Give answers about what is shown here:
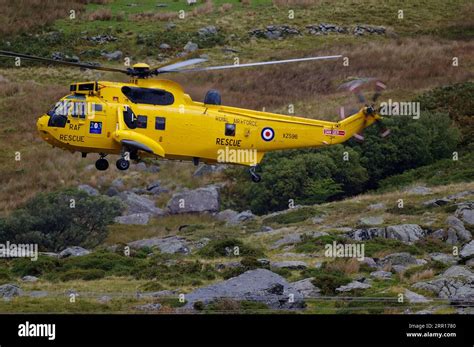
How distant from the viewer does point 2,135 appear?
6244 centimetres

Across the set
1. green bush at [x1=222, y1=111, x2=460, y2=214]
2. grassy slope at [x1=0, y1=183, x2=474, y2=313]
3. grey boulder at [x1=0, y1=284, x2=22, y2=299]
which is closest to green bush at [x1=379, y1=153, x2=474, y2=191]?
green bush at [x1=222, y1=111, x2=460, y2=214]

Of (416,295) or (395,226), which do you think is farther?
(395,226)

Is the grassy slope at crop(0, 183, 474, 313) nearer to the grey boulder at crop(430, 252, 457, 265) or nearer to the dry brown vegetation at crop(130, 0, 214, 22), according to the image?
the grey boulder at crop(430, 252, 457, 265)

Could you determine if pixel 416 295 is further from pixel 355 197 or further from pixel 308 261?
pixel 355 197

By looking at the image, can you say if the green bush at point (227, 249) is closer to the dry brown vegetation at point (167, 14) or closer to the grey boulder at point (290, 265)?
the grey boulder at point (290, 265)

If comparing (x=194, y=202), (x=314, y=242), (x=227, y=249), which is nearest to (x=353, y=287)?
(x=314, y=242)

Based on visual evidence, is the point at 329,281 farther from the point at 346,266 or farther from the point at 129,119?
the point at 129,119

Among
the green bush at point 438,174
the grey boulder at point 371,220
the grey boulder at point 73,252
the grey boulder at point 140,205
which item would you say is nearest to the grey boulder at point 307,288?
the grey boulder at point 371,220

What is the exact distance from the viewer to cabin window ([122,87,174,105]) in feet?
109

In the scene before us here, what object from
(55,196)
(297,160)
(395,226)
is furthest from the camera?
(297,160)

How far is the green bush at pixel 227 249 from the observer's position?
44.2 m

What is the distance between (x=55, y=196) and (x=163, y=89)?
69.2ft
